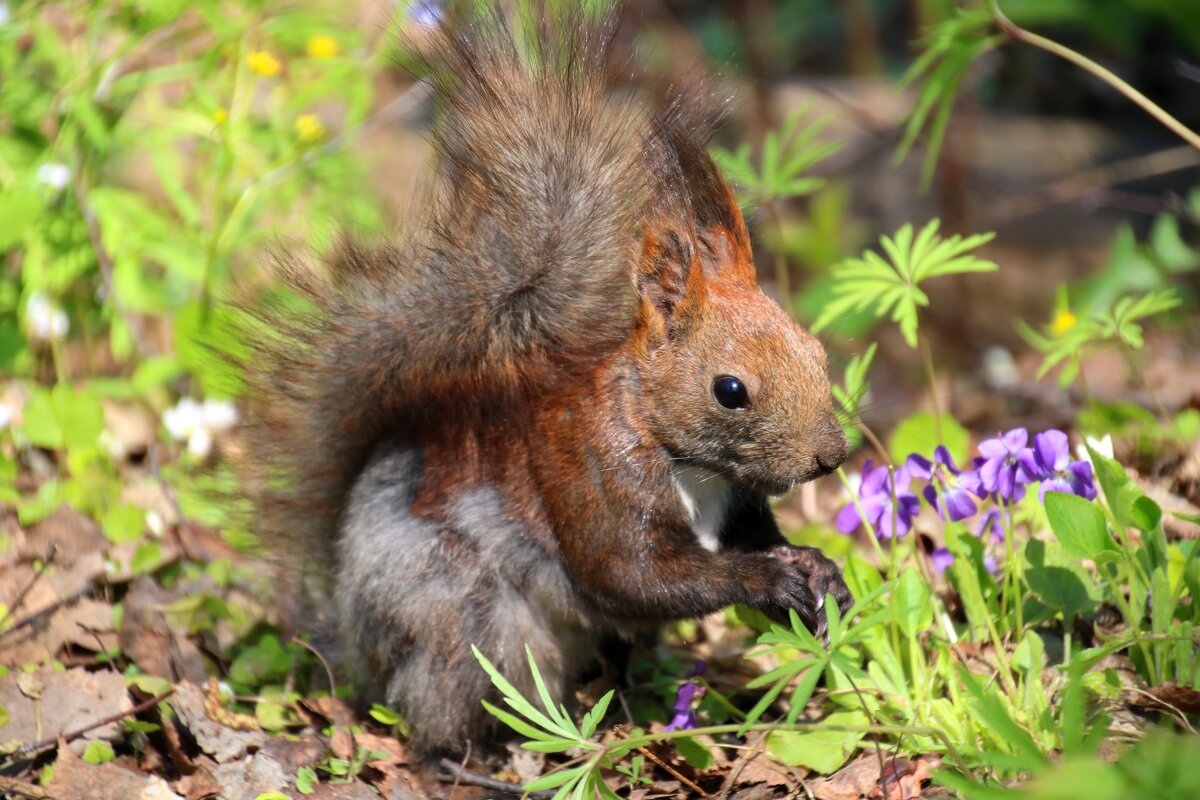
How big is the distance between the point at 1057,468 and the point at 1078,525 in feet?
0.85

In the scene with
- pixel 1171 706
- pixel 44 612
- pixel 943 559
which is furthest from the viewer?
pixel 44 612

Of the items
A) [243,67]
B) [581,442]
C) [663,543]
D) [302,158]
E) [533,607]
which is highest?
[243,67]

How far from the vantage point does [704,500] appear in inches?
108

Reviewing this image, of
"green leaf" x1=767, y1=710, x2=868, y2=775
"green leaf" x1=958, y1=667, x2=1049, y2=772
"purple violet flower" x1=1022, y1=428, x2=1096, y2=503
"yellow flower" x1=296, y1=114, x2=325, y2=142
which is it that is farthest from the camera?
"yellow flower" x1=296, y1=114, x2=325, y2=142

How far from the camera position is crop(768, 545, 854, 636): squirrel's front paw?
2.57 m

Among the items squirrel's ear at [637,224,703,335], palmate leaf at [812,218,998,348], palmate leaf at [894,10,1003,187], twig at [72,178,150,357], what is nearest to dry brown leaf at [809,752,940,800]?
palmate leaf at [812,218,998,348]

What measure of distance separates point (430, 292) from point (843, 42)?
7.01 metres

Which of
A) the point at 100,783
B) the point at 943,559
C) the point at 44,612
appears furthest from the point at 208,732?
the point at 943,559

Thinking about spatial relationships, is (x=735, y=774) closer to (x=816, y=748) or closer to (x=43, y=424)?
(x=816, y=748)

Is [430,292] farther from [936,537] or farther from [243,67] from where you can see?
[243,67]

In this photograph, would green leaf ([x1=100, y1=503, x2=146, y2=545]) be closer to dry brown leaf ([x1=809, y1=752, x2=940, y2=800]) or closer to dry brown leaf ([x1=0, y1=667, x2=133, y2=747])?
dry brown leaf ([x1=0, y1=667, x2=133, y2=747])

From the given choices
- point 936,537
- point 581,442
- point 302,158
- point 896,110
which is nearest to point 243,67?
point 302,158

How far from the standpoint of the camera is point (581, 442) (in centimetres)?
271

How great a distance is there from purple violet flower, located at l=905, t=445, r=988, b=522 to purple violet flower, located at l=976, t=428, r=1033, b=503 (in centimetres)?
4
